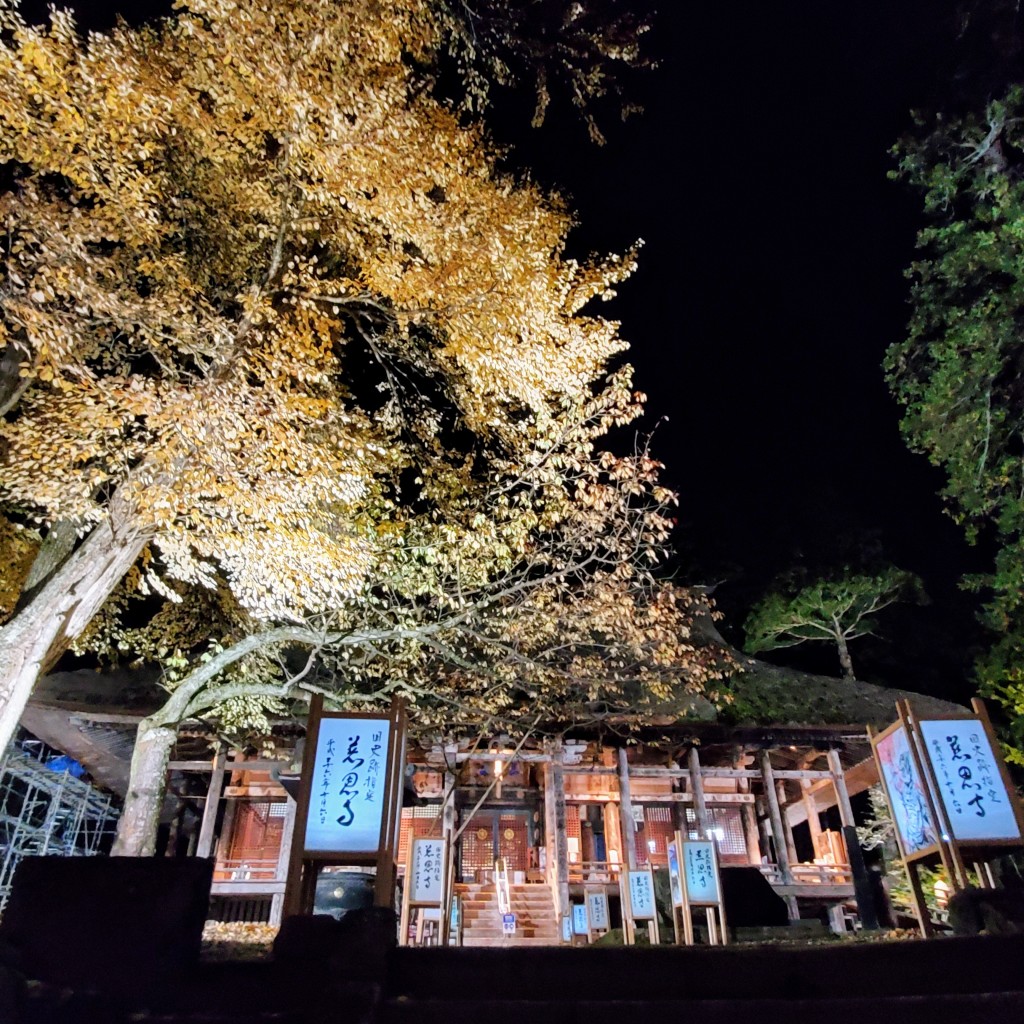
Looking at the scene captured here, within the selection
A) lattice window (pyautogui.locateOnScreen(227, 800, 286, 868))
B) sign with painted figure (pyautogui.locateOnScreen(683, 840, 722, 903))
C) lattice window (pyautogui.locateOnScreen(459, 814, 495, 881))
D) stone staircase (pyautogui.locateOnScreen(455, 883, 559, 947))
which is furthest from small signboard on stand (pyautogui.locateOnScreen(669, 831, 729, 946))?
lattice window (pyautogui.locateOnScreen(227, 800, 286, 868))

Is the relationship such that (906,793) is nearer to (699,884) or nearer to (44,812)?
(699,884)

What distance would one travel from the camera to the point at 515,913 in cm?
1692

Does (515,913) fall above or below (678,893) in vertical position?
below

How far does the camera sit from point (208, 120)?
873 cm

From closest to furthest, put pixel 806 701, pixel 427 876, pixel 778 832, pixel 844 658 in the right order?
1. pixel 427 876
2. pixel 778 832
3. pixel 806 701
4. pixel 844 658

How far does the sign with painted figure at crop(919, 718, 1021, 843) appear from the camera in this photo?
7.12 metres

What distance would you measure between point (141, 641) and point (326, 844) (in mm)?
10367

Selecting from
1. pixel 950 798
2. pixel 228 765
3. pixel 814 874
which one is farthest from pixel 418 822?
pixel 950 798

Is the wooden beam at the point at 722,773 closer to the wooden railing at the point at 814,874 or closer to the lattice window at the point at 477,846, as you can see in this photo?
the wooden railing at the point at 814,874

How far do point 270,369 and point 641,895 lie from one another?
11.6m

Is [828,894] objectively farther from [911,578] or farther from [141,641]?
[141,641]

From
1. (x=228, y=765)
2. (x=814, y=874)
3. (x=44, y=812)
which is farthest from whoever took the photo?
(x=44, y=812)

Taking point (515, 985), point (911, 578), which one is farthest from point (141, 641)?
point (911, 578)

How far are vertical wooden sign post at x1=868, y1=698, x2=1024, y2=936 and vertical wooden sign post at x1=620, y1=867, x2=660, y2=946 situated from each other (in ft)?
20.0
